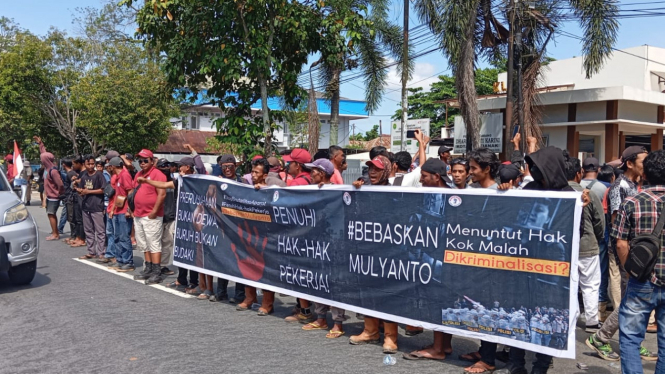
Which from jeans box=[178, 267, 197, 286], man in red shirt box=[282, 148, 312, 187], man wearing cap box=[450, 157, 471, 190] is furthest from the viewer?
jeans box=[178, 267, 197, 286]

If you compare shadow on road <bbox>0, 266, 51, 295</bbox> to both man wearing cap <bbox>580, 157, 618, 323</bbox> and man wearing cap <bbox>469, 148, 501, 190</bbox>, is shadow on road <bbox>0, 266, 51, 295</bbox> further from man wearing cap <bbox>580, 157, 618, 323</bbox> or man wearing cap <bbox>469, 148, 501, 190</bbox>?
man wearing cap <bbox>580, 157, 618, 323</bbox>

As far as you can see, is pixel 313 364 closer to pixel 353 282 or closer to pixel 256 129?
pixel 353 282

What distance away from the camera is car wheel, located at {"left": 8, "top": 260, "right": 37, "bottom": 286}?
8289 millimetres

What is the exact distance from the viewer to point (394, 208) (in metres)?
5.60

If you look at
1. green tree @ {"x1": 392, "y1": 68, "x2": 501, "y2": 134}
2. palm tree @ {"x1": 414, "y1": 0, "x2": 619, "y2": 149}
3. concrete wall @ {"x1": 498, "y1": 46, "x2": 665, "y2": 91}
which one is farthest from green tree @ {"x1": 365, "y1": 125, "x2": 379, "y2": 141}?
palm tree @ {"x1": 414, "y1": 0, "x2": 619, "y2": 149}

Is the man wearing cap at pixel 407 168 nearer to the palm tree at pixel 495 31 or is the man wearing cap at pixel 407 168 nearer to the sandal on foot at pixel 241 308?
the sandal on foot at pixel 241 308

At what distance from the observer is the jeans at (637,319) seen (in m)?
4.16

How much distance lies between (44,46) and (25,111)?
3463mm

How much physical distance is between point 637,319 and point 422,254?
178 cm

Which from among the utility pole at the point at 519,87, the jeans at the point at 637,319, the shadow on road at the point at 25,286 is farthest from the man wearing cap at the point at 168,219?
the utility pole at the point at 519,87

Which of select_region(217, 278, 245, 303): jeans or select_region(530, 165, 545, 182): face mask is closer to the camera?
select_region(530, 165, 545, 182): face mask

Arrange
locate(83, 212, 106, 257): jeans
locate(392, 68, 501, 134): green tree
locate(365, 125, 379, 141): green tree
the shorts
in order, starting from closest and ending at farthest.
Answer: locate(83, 212, 106, 257): jeans → the shorts → locate(392, 68, 501, 134): green tree → locate(365, 125, 379, 141): green tree

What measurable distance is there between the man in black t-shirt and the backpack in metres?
9.37

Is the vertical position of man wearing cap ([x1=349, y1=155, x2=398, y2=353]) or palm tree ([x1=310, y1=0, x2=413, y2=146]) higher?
palm tree ([x1=310, y1=0, x2=413, y2=146])
